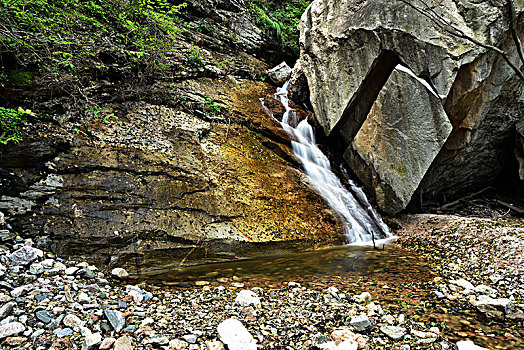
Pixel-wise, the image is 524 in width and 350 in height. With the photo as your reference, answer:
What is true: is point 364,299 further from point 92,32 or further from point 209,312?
point 92,32

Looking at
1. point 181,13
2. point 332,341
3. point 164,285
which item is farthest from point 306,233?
point 181,13

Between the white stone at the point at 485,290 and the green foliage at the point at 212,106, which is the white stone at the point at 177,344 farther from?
the green foliage at the point at 212,106

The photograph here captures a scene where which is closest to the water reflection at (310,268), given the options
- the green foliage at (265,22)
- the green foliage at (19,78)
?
the green foliage at (19,78)

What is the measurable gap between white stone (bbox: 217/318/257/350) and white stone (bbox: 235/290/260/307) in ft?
1.67

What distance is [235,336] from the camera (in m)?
2.18

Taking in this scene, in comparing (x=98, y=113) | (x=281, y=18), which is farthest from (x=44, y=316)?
(x=281, y=18)

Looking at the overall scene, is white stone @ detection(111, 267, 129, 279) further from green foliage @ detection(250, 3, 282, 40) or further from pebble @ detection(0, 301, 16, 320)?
green foliage @ detection(250, 3, 282, 40)

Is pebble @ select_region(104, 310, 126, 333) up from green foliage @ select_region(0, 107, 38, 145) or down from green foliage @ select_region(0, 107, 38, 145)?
down

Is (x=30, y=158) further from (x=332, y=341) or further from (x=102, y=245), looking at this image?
(x=332, y=341)

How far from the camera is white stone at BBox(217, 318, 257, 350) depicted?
2.11 metres

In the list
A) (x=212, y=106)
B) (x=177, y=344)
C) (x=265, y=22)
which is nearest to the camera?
(x=177, y=344)

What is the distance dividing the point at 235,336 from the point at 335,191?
559 centimetres

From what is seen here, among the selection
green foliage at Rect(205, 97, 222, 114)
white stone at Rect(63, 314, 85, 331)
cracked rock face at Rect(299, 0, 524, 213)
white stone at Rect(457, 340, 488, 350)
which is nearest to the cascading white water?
cracked rock face at Rect(299, 0, 524, 213)

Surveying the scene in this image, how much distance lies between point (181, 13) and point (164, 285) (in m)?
10.0
